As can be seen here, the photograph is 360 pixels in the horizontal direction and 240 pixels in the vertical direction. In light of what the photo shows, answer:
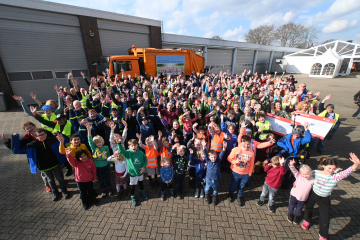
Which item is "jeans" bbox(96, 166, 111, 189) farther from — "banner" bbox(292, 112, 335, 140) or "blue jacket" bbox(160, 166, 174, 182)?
"banner" bbox(292, 112, 335, 140)

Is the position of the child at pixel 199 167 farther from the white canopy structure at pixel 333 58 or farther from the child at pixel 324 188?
the white canopy structure at pixel 333 58

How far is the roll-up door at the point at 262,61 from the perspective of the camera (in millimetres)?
29373

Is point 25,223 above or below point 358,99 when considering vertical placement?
below

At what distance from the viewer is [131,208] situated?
11.2 ft

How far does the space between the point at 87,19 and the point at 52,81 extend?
5.73 meters

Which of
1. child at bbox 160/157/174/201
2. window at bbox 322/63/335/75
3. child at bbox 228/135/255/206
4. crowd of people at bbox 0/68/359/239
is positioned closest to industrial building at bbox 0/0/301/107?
crowd of people at bbox 0/68/359/239

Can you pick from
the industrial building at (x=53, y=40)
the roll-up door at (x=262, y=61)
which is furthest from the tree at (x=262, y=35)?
the industrial building at (x=53, y=40)

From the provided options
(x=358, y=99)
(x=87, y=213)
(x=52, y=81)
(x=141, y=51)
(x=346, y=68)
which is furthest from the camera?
(x=346, y=68)

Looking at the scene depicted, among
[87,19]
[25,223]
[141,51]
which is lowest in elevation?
[25,223]

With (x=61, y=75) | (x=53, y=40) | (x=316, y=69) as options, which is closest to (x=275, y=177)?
(x=61, y=75)

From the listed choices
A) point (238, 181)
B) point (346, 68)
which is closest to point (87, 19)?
point (238, 181)

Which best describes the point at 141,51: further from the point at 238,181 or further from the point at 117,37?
the point at 238,181

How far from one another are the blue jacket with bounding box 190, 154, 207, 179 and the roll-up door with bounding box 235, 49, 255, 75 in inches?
1018

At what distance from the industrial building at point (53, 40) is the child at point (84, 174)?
1245cm
